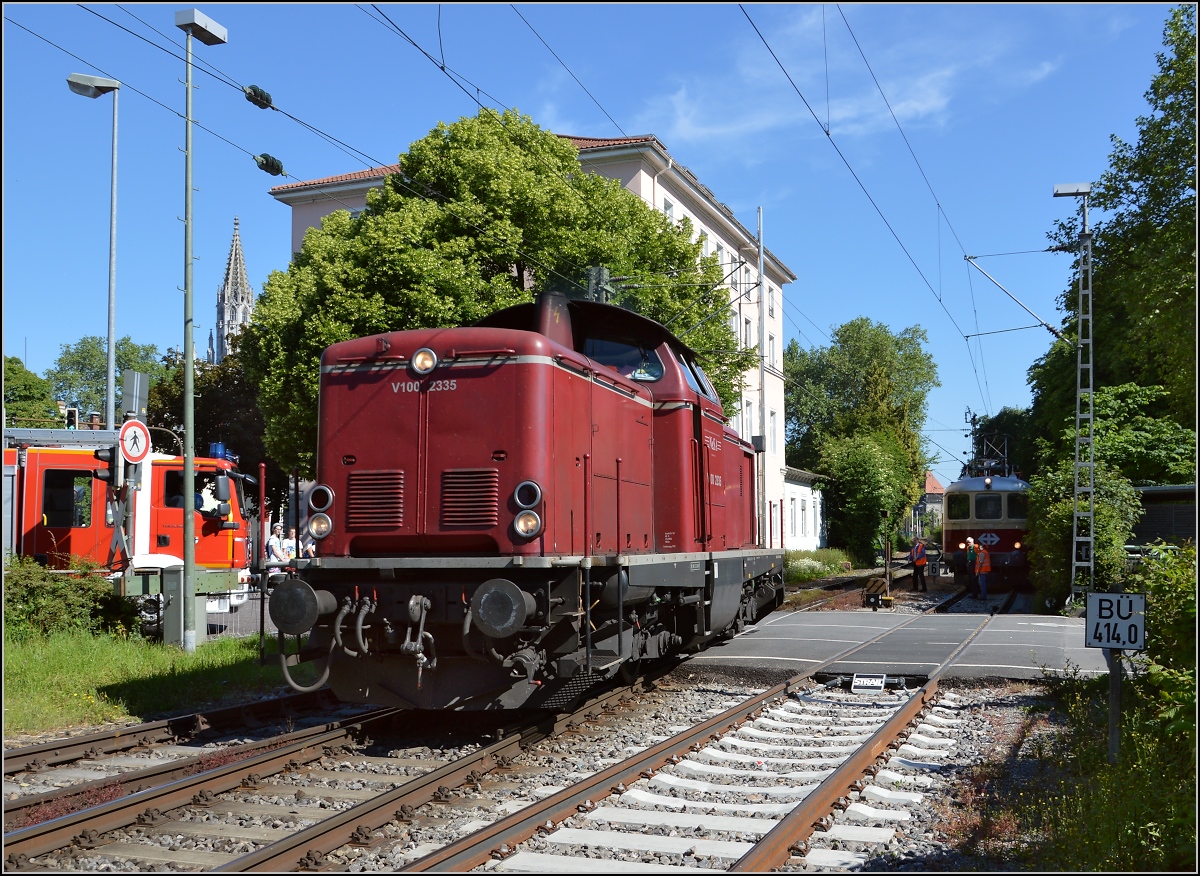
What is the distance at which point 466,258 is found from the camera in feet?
65.1

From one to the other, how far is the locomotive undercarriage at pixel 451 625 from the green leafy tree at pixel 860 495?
32916 mm

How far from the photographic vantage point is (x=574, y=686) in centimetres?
884

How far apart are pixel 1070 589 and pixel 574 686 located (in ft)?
46.3

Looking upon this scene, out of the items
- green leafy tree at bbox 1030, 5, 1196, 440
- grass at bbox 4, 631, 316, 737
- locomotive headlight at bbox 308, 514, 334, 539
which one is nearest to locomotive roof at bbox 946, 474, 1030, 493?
green leafy tree at bbox 1030, 5, 1196, 440

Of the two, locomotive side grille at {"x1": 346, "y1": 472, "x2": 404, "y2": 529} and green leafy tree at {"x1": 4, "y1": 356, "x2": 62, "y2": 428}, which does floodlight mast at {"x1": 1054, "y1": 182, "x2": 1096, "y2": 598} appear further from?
green leafy tree at {"x1": 4, "y1": 356, "x2": 62, "y2": 428}

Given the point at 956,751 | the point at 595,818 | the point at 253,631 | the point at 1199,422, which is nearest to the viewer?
the point at 1199,422

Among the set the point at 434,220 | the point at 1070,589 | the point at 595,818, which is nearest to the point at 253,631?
the point at 434,220

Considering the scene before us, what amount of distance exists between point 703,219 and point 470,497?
33321 millimetres

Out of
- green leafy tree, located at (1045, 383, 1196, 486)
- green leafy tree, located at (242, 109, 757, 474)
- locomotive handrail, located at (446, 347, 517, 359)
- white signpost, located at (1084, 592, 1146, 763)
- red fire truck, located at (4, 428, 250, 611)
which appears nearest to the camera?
white signpost, located at (1084, 592, 1146, 763)

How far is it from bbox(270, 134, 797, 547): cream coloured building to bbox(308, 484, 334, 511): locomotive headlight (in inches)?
662

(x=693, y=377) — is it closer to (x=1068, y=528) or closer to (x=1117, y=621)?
(x=1117, y=621)

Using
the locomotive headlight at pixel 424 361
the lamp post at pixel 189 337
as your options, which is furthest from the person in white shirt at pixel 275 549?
the locomotive headlight at pixel 424 361

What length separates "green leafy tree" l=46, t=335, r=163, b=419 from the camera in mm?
75812

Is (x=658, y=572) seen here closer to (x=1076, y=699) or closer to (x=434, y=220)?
(x=1076, y=699)
